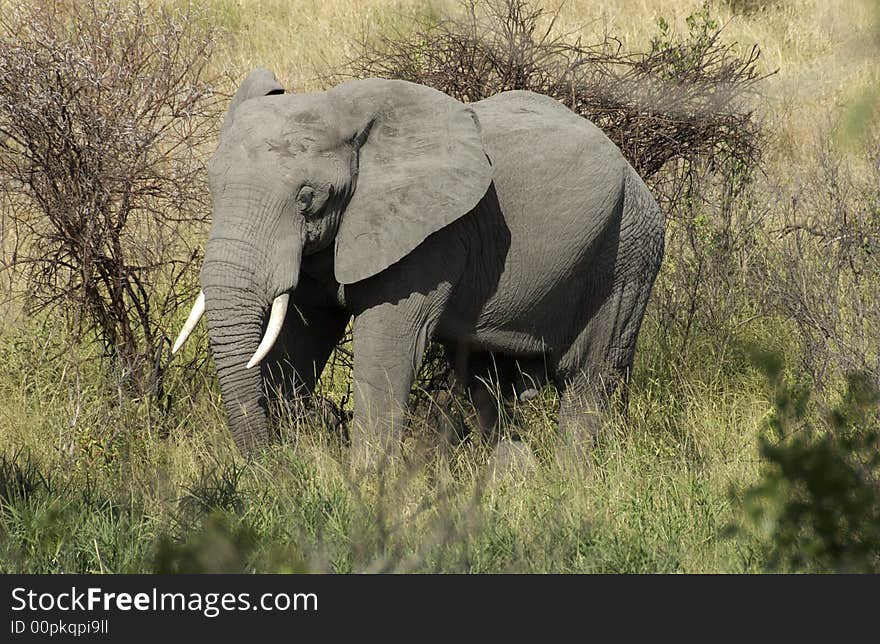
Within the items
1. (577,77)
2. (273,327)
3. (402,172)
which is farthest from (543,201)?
(577,77)

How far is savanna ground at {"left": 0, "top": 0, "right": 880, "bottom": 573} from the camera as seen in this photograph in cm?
352

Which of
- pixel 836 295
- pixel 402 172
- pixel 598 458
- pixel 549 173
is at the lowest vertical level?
pixel 598 458

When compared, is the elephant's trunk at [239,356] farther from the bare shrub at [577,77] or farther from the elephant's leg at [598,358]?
the bare shrub at [577,77]

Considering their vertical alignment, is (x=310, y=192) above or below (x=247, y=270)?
above

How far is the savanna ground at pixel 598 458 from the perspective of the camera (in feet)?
11.5

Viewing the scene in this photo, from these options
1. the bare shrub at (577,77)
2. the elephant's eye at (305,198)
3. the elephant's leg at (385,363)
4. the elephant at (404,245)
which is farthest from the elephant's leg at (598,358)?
the elephant's eye at (305,198)

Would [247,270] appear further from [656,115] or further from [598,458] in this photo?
[656,115]

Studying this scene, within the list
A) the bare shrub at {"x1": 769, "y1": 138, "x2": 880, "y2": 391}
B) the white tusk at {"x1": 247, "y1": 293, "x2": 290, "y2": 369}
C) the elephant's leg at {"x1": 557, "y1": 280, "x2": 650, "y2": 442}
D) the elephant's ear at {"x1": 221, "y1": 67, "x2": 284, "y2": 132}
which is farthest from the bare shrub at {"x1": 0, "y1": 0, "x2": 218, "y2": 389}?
the bare shrub at {"x1": 769, "y1": 138, "x2": 880, "y2": 391}

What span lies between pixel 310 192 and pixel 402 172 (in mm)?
479

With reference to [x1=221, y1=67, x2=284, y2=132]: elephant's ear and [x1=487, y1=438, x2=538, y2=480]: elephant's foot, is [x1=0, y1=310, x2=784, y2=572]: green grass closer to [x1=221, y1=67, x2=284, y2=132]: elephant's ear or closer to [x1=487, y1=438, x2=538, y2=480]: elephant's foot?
[x1=487, y1=438, x2=538, y2=480]: elephant's foot

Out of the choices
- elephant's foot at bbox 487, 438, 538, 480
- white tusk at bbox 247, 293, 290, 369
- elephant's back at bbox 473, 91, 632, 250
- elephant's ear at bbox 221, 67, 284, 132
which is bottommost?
elephant's foot at bbox 487, 438, 538, 480

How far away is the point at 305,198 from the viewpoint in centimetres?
504

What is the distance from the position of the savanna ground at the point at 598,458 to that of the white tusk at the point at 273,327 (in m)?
0.42

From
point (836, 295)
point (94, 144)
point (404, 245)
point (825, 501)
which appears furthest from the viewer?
point (836, 295)
